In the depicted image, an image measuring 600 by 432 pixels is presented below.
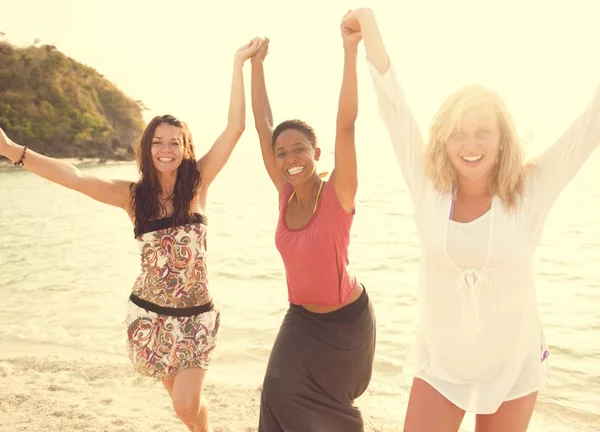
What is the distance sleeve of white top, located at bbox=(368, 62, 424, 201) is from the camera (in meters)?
2.97

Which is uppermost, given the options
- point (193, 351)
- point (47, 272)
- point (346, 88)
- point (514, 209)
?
point (346, 88)

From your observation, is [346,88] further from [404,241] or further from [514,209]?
[404,241]

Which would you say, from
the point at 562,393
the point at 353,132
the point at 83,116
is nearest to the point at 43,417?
the point at 353,132

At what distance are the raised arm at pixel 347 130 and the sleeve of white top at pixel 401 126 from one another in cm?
24

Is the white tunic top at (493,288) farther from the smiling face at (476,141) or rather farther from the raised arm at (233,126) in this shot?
the raised arm at (233,126)

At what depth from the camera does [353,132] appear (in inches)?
131

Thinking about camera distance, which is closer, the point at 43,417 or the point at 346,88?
the point at 346,88

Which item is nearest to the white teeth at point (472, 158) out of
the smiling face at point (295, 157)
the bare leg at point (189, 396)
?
the smiling face at point (295, 157)

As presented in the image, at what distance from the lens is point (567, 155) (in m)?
2.67

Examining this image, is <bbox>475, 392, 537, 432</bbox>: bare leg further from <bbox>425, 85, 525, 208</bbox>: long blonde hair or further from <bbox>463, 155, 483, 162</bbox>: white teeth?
<bbox>463, 155, 483, 162</bbox>: white teeth

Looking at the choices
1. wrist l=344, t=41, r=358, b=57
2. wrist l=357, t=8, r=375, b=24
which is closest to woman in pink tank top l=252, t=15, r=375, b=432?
wrist l=344, t=41, r=358, b=57

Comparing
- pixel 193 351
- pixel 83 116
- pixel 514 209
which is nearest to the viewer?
pixel 514 209

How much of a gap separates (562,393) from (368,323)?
3511 millimetres

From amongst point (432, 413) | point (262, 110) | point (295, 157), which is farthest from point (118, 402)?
point (432, 413)
